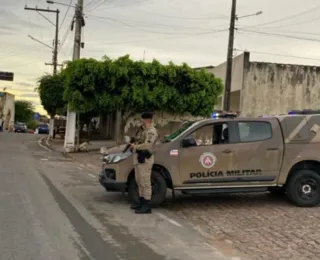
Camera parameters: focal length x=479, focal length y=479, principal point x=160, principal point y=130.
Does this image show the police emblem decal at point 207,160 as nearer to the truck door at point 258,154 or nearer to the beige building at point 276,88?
the truck door at point 258,154

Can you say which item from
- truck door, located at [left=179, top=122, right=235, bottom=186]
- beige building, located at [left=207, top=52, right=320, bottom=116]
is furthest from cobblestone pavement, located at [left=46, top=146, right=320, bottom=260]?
beige building, located at [left=207, top=52, right=320, bottom=116]

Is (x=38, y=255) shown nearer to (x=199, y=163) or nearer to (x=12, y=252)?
(x=12, y=252)

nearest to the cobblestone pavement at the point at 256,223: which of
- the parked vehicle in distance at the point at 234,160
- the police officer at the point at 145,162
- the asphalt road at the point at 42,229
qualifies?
the parked vehicle in distance at the point at 234,160

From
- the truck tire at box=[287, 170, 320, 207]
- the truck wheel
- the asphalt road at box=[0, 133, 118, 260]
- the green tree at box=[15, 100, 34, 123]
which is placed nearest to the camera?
the asphalt road at box=[0, 133, 118, 260]

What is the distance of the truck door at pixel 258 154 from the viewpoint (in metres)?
9.41

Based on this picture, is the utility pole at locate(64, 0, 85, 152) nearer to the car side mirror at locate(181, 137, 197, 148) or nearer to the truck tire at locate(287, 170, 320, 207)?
the car side mirror at locate(181, 137, 197, 148)

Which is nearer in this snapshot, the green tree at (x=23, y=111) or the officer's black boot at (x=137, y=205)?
the officer's black boot at (x=137, y=205)

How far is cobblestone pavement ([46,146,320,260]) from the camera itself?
21.8 feet

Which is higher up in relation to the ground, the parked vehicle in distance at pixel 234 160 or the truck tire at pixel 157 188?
the parked vehicle in distance at pixel 234 160

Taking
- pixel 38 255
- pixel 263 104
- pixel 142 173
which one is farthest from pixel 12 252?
pixel 263 104

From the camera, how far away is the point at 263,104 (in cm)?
2650

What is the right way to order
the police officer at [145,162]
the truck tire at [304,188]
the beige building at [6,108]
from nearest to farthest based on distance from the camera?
the police officer at [145,162] → the truck tire at [304,188] → the beige building at [6,108]

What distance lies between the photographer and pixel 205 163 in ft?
30.5

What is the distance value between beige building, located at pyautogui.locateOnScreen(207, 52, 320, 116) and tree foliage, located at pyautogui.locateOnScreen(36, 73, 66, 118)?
13153 mm
